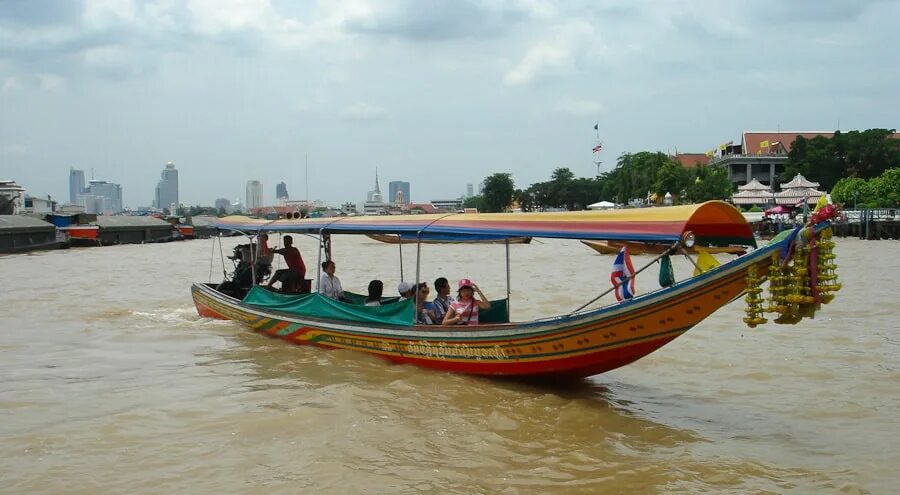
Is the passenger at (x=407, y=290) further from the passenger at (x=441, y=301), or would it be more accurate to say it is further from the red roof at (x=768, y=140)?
the red roof at (x=768, y=140)

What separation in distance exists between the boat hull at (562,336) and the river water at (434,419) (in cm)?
22

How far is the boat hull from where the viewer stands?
573 cm

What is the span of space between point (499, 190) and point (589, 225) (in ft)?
279

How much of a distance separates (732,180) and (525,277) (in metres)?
54.3

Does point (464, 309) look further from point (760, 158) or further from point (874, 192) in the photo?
point (760, 158)

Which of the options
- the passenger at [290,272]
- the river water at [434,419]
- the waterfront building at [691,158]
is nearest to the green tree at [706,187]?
the waterfront building at [691,158]

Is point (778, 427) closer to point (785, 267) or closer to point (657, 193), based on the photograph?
point (785, 267)

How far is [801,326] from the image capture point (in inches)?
450

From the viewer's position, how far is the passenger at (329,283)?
927 cm

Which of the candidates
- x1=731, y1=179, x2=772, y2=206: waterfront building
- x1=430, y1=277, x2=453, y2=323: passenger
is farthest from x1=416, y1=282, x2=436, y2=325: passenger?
x1=731, y1=179, x2=772, y2=206: waterfront building

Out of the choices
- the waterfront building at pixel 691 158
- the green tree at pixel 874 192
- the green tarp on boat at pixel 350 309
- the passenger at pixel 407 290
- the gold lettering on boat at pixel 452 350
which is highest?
the waterfront building at pixel 691 158

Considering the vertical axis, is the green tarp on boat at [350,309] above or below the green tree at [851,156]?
below

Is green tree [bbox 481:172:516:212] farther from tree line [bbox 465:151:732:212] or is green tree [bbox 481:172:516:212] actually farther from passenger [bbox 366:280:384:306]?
passenger [bbox 366:280:384:306]

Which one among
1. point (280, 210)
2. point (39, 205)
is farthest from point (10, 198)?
point (280, 210)
